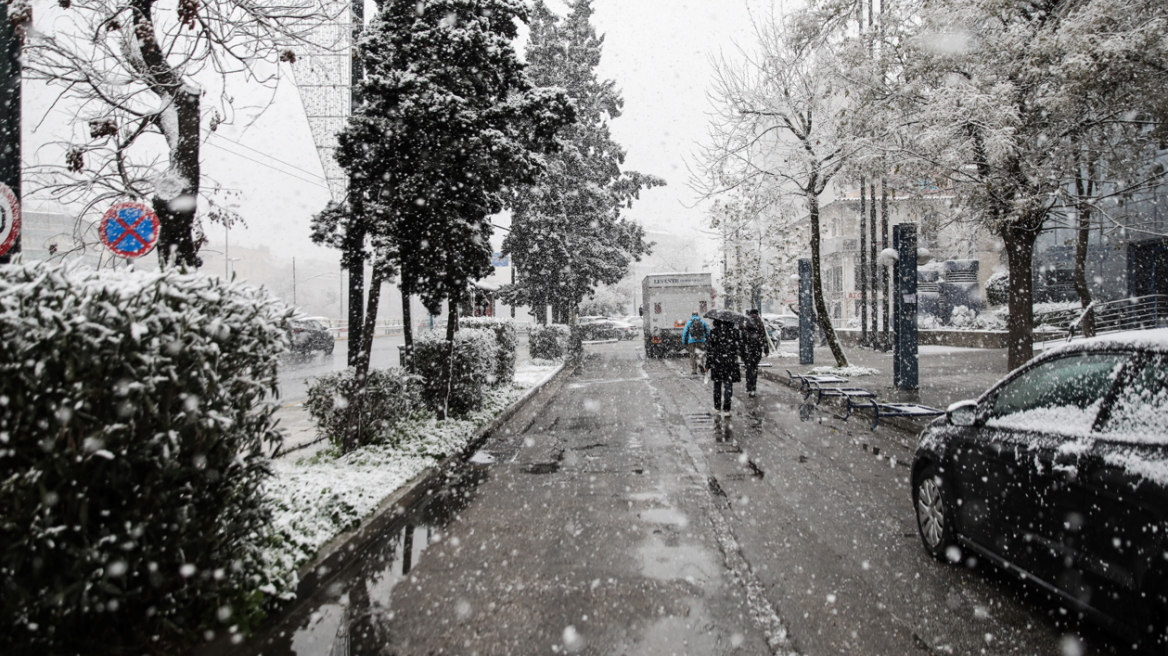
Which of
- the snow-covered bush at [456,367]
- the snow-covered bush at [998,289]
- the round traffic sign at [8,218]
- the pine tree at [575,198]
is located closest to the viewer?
the round traffic sign at [8,218]

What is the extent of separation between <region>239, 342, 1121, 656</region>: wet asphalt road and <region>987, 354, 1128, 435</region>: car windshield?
1.11 m

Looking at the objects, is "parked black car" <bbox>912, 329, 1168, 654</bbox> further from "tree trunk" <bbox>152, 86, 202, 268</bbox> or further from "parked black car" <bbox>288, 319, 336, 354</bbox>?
"parked black car" <bbox>288, 319, 336, 354</bbox>

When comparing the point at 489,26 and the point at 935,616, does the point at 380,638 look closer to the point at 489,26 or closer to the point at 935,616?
the point at 935,616

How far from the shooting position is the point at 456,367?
10.8 metres

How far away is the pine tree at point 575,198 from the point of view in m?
27.6

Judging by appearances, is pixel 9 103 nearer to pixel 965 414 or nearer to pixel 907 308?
pixel 965 414

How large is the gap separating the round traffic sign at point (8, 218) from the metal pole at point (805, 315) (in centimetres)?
1976

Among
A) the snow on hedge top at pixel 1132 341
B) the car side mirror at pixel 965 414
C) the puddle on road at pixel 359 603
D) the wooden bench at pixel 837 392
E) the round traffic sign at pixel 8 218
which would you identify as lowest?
the puddle on road at pixel 359 603

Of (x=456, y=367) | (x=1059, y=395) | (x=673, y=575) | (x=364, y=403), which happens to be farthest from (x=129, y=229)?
(x=1059, y=395)

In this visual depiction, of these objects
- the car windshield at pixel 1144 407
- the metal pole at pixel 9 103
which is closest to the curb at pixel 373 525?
the metal pole at pixel 9 103

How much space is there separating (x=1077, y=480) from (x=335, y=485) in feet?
18.1

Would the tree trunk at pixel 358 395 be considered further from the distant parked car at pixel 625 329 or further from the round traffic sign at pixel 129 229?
the distant parked car at pixel 625 329

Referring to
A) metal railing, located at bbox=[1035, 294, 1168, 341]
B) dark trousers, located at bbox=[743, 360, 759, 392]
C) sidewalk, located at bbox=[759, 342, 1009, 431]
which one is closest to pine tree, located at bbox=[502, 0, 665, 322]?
sidewalk, located at bbox=[759, 342, 1009, 431]

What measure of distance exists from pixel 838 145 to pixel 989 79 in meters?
4.90
